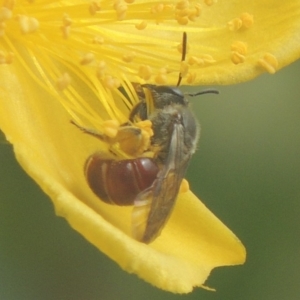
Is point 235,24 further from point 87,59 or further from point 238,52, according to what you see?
point 87,59

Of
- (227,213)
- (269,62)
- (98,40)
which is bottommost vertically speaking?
(227,213)

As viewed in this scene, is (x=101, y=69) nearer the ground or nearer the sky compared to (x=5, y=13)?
nearer the ground

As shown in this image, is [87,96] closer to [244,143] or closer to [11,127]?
[11,127]

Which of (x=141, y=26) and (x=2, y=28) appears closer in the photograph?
(x=2, y=28)

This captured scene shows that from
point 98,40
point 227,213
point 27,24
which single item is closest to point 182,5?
point 98,40

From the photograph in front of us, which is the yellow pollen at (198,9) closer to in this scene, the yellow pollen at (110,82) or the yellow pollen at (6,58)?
the yellow pollen at (110,82)

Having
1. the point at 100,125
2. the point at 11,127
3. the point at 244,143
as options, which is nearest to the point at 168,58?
the point at 100,125
